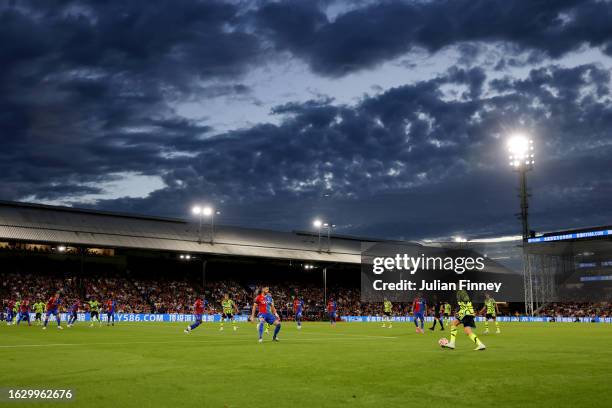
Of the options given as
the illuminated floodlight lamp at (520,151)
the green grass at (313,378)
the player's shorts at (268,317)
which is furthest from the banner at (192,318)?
the green grass at (313,378)

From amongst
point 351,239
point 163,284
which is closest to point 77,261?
point 163,284

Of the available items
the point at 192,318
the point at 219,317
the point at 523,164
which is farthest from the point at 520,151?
the point at 192,318

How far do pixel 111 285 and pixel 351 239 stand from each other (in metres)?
43.7

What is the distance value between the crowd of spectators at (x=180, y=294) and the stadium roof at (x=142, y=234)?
14.9 feet

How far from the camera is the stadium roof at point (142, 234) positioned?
63.1 m

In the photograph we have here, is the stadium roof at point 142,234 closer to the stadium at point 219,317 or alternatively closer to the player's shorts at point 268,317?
the stadium at point 219,317

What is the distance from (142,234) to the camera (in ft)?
234

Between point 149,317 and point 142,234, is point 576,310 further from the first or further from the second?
point 142,234

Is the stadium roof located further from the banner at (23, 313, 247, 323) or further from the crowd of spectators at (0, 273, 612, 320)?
the banner at (23, 313, 247, 323)

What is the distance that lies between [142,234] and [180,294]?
8.80m

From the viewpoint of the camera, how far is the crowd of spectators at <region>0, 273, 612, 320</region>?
6069 centimetres

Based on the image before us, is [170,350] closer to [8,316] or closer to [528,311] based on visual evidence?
[8,316]

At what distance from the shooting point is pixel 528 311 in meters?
83.2

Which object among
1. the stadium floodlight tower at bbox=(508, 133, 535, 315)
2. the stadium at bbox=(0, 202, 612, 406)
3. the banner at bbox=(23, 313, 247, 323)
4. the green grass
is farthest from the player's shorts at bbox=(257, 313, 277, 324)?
the stadium floodlight tower at bbox=(508, 133, 535, 315)
